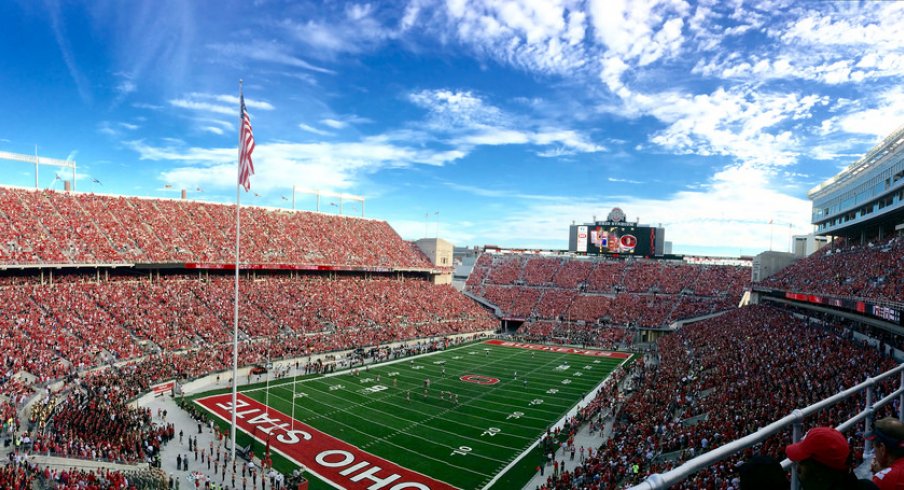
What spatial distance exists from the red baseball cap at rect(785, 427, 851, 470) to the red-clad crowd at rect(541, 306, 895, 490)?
952 centimetres

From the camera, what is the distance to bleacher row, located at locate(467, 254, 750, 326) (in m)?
58.1

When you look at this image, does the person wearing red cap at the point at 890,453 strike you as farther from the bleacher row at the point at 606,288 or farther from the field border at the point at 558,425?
the bleacher row at the point at 606,288

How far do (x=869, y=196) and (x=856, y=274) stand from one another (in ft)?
44.2

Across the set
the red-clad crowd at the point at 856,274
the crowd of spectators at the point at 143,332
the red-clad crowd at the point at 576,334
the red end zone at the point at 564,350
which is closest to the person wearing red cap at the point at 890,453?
the crowd of spectators at the point at 143,332

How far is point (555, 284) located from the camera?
2699 inches

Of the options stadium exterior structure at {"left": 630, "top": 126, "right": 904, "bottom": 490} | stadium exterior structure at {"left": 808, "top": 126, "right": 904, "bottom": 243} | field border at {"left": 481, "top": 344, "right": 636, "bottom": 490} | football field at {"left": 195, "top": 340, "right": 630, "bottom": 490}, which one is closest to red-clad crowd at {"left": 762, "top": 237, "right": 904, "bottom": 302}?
stadium exterior structure at {"left": 630, "top": 126, "right": 904, "bottom": 490}

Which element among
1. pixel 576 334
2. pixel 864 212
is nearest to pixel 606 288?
pixel 576 334

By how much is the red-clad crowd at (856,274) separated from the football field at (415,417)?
605 inches

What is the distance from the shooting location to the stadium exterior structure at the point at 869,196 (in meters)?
37.7

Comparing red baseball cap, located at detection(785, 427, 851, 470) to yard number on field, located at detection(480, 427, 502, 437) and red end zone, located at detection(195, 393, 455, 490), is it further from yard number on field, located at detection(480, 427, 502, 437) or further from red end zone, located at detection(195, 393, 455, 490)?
yard number on field, located at detection(480, 427, 502, 437)

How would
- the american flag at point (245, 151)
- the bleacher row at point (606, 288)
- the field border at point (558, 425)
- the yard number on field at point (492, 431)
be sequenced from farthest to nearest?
the bleacher row at point (606, 288) < the yard number on field at point (492, 431) < the field border at point (558, 425) < the american flag at point (245, 151)

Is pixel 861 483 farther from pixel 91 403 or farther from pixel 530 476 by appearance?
pixel 91 403

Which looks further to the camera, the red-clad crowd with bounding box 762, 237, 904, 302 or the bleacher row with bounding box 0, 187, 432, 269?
the bleacher row with bounding box 0, 187, 432, 269

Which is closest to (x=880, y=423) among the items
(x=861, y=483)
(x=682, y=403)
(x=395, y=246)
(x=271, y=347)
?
(x=861, y=483)
